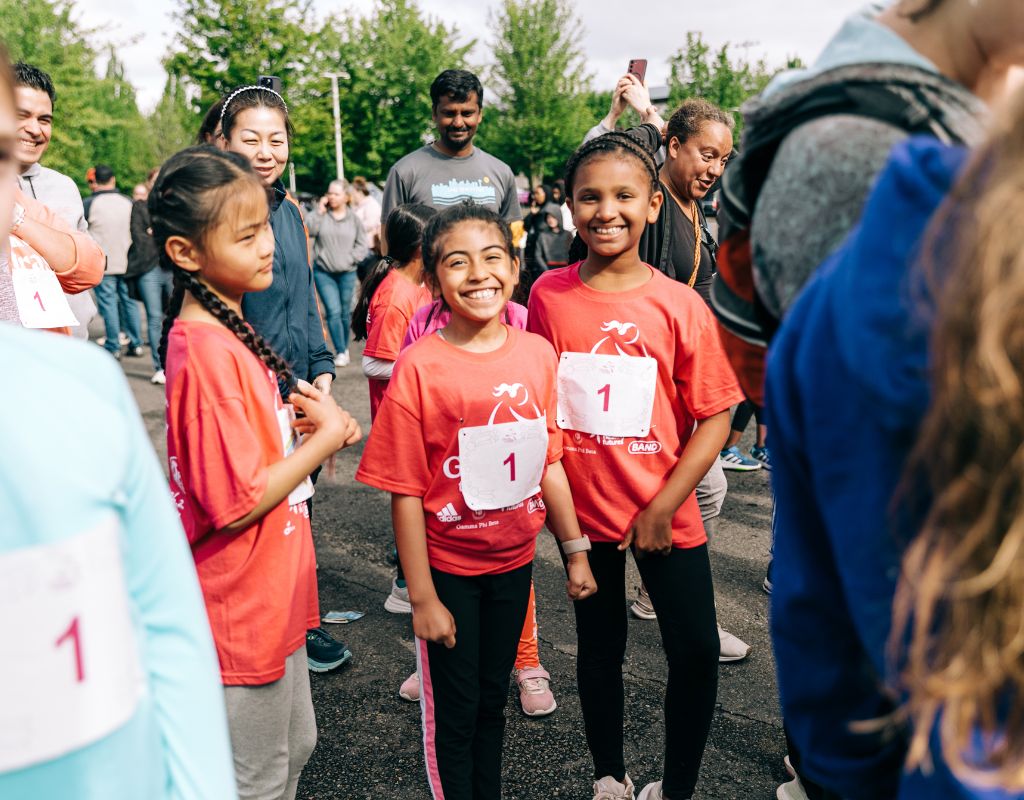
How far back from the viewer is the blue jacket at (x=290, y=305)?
A: 2965 millimetres

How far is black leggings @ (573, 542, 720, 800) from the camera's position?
2434 millimetres

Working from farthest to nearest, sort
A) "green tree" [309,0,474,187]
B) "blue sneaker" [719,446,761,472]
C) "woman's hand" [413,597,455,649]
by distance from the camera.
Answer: "green tree" [309,0,474,187] < "blue sneaker" [719,446,761,472] < "woman's hand" [413,597,455,649]

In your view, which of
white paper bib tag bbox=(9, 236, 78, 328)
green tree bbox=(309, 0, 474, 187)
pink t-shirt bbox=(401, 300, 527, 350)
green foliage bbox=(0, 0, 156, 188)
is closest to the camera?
white paper bib tag bbox=(9, 236, 78, 328)

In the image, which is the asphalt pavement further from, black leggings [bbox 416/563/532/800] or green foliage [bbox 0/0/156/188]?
green foliage [bbox 0/0/156/188]

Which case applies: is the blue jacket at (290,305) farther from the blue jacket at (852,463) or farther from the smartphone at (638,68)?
the blue jacket at (852,463)

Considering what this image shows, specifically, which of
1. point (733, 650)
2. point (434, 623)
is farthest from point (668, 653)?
point (733, 650)

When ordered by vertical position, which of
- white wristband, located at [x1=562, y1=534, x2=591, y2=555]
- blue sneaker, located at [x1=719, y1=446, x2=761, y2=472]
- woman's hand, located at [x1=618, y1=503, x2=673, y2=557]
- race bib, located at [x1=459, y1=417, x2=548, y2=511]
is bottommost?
blue sneaker, located at [x1=719, y1=446, x2=761, y2=472]

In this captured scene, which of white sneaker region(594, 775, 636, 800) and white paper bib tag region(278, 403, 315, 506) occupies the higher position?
white paper bib tag region(278, 403, 315, 506)

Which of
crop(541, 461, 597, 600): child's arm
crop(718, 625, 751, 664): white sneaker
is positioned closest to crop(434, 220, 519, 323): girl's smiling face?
crop(541, 461, 597, 600): child's arm

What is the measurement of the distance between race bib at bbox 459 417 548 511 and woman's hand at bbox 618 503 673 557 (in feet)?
1.05

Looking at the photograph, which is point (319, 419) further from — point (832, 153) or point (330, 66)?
point (330, 66)

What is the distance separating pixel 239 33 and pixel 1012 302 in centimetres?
2847

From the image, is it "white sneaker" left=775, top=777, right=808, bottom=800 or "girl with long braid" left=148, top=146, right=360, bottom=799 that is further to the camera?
"white sneaker" left=775, top=777, right=808, bottom=800

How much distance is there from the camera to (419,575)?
2.25 m
